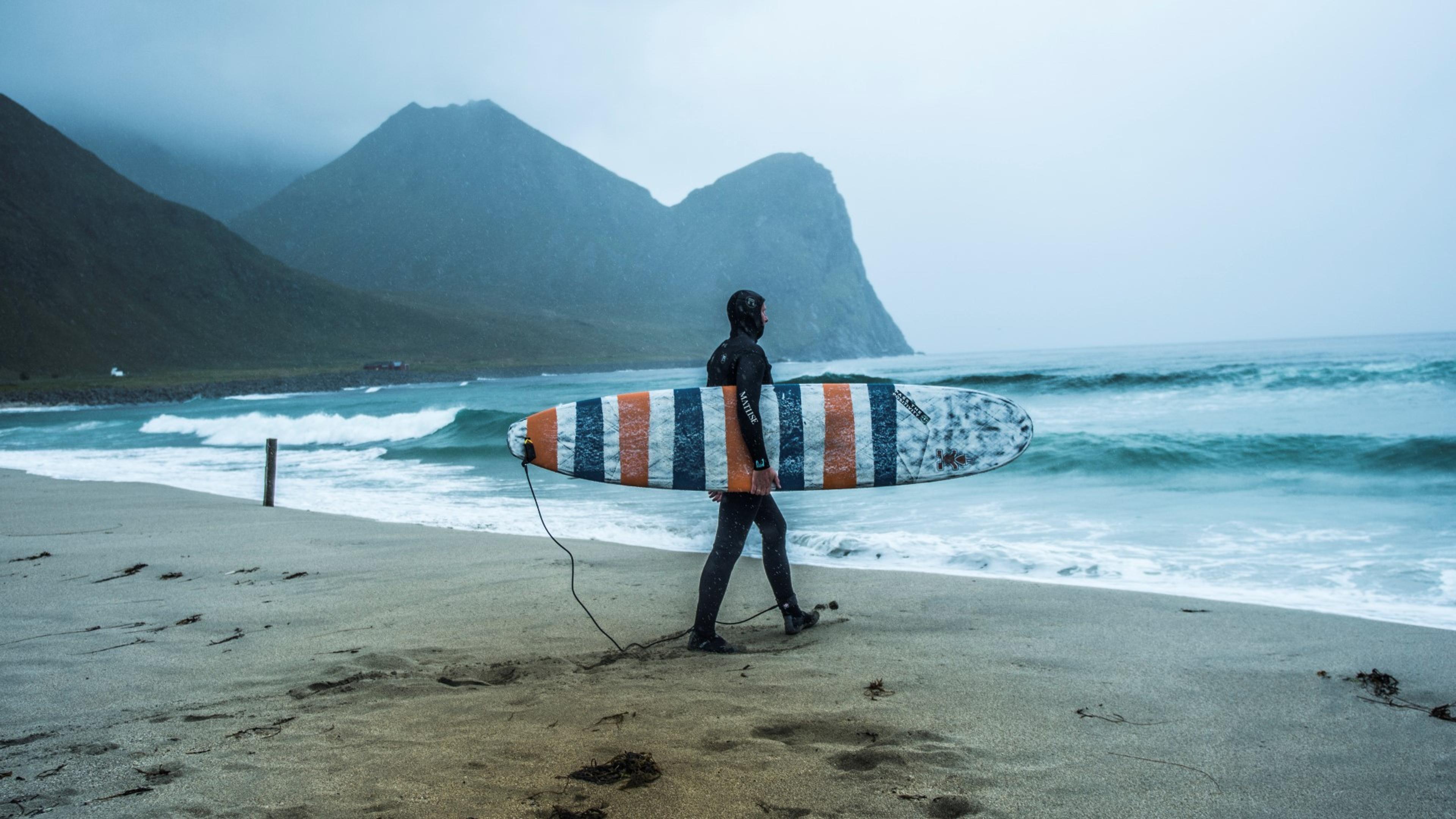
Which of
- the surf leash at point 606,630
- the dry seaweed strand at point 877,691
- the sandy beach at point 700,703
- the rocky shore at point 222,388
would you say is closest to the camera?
the sandy beach at point 700,703

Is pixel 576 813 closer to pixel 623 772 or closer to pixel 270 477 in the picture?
pixel 623 772

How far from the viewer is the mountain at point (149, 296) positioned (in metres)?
80.6

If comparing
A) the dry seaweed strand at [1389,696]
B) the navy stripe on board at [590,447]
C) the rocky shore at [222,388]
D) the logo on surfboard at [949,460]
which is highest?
the rocky shore at [222,388]

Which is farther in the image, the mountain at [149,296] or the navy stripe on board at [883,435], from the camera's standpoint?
the mountain at [149,296]

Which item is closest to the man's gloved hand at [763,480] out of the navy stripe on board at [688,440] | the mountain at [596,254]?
the navy stripe on board at [688,440]

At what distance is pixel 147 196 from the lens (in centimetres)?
10888

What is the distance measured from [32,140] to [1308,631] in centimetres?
13984

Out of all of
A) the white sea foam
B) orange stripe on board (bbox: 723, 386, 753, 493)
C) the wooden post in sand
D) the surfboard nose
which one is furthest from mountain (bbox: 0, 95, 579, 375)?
orange stripe on board (bbox: 723, 386, 753, 493)

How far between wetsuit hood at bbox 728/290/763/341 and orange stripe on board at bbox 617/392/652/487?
0.76 meters

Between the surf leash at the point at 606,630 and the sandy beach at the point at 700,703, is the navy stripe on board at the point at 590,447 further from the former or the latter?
the sandy beach at the point at 700,703

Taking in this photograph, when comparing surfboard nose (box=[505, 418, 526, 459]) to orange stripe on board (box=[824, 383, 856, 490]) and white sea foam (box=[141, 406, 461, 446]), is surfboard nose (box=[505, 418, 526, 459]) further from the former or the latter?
white sea foam (box=[141, 406, 461, 446])

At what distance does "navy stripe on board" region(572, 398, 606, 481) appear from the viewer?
13.6ft

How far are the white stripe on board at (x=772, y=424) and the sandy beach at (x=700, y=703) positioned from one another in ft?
2.85

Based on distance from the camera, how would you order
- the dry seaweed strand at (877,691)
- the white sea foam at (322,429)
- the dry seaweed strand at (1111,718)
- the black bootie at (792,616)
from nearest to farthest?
the dry seaweed strand at (1111,718), the dry seaweed strand at (877,691), the black bootie at (792,616), the white sea foam at (322,429)
